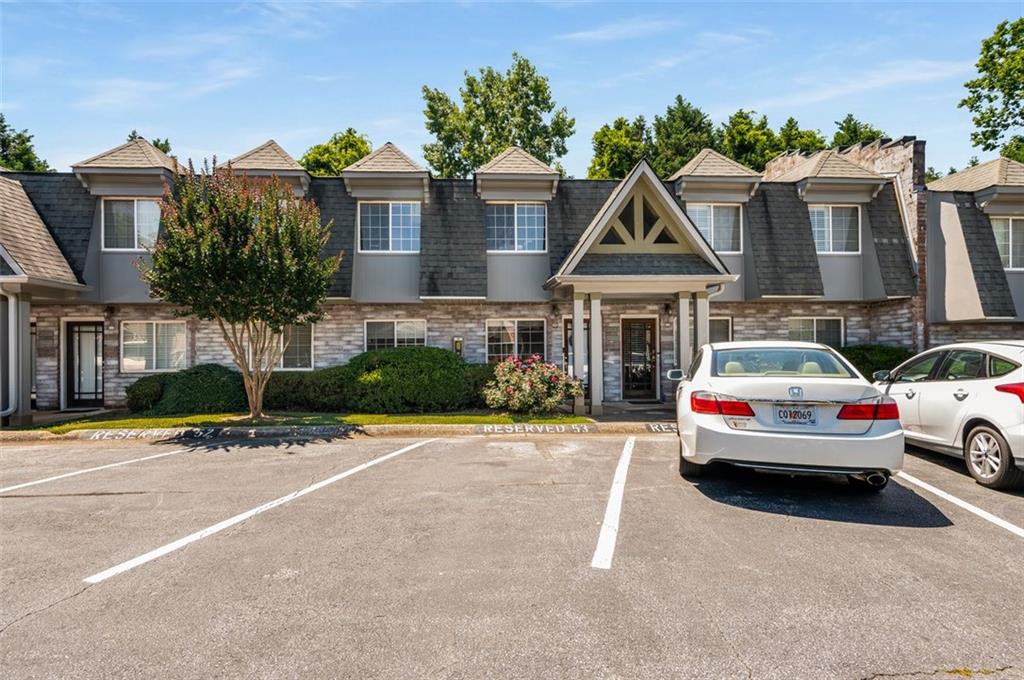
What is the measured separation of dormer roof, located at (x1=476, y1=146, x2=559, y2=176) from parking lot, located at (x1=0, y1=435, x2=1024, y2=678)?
35.3ft

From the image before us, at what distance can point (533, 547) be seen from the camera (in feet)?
15.7

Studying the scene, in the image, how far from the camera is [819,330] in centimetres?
1744

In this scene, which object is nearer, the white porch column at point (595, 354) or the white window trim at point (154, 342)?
the white porch column at point (595, 354)

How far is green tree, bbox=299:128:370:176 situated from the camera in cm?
3822

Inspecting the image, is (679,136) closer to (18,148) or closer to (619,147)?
(619,147)

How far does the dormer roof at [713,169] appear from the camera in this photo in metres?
16.5

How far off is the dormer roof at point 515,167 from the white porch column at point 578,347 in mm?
4167

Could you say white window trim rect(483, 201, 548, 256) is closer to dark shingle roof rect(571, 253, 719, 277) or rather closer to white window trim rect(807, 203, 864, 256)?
dark shingle roof rect(571, 253, 719, 277)

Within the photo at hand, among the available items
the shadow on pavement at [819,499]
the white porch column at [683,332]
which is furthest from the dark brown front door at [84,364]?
the shadow on pavement at [819,499]

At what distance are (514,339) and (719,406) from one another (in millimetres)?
10994

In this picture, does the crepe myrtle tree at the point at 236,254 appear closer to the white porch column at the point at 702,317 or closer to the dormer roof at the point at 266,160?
the dormer roof at the point at 266,160

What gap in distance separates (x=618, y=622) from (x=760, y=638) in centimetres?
80

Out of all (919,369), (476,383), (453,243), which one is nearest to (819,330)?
(919,369)

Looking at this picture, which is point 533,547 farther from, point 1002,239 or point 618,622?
point 1002,239
